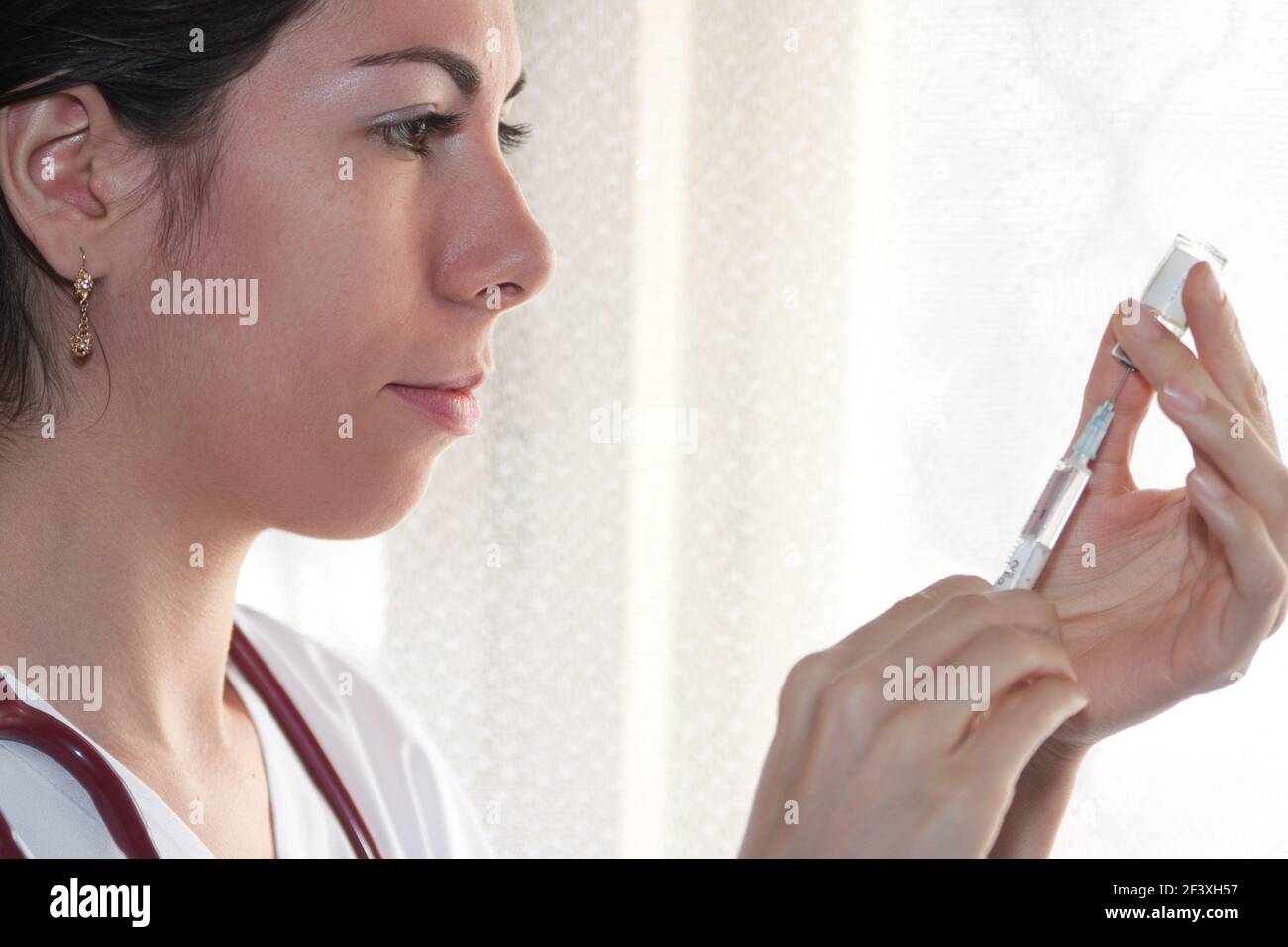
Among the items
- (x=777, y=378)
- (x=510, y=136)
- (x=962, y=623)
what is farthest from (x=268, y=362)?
(x=777, y=378)

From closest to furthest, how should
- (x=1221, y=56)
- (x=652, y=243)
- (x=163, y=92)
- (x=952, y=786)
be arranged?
(x=952, y=786) → (x=163, y=92) → (x=1221, y=56) → (x=652, y=243)

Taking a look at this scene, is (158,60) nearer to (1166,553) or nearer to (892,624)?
(892,624)

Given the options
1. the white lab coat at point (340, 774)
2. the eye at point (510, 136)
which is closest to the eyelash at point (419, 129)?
the eye at point (510, 136)

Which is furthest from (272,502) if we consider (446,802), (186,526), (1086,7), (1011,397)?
(1086,7)

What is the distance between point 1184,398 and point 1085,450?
7 centimetres

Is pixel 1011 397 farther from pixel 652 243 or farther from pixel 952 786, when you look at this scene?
pixel 952 786

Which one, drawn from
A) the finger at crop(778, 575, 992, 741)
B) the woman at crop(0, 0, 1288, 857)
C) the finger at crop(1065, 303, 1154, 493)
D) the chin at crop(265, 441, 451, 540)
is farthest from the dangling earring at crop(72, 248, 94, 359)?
the finger at crop(1065, 303, 1154, 493)

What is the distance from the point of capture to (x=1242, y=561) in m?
0.56

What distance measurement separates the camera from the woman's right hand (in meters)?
0.49

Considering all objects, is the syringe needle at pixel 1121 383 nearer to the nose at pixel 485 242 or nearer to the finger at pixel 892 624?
the finger at pixel 892 624

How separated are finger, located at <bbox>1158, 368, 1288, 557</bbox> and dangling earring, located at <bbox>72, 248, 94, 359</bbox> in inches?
21.1

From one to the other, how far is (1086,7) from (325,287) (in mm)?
599

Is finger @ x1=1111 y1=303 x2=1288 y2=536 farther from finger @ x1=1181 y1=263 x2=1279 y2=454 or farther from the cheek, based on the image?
the cheek
